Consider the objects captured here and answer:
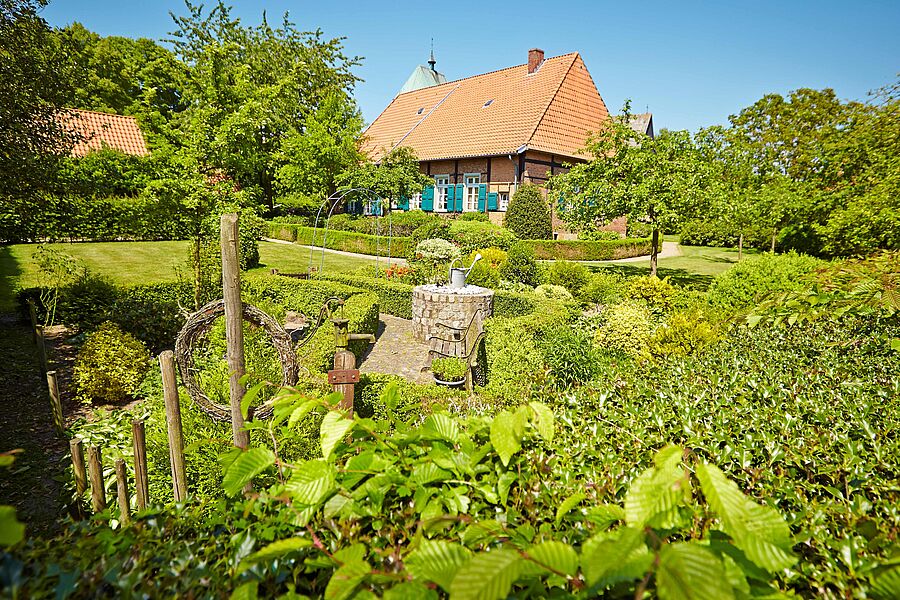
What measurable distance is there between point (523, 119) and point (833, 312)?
20.2 meters

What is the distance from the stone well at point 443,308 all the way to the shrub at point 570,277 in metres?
3.33

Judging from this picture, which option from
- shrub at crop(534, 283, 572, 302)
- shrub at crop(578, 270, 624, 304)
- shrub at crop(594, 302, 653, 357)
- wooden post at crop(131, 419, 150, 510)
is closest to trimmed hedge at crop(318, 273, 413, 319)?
shrub at crop(534, 283, 572, 302)

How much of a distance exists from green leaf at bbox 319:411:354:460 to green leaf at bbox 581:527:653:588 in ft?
2.21

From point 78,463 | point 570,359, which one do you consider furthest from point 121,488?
point 570,359

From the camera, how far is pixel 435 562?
2.97 ft

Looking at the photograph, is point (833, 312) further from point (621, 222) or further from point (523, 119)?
point (621, 222)

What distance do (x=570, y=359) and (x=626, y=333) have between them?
117 cm

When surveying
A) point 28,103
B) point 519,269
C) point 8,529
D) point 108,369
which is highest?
point 28,103

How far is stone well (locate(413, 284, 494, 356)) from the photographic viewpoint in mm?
9297

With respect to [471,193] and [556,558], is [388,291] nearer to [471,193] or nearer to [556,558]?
[556,558]

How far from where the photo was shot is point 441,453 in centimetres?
139

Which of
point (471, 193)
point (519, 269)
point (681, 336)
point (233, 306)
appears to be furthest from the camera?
point (471, 193)

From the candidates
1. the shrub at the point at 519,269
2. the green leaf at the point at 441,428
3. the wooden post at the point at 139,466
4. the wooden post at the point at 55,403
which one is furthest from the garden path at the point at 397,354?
the green leaf at the point at 441,428

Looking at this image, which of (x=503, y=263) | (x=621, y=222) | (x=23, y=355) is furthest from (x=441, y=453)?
(x=621, y=222)
